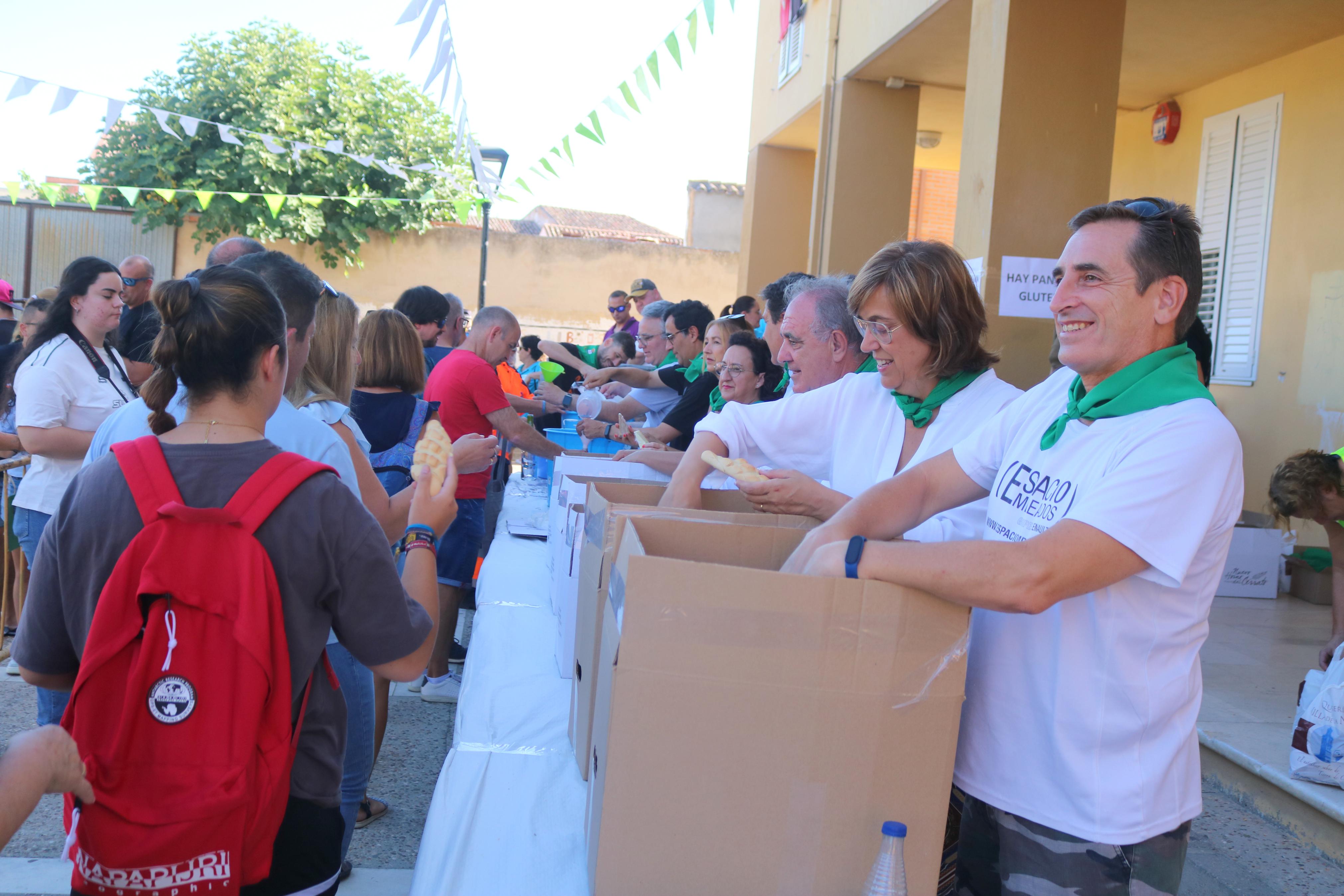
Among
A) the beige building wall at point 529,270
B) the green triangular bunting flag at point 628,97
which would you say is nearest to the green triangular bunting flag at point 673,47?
→ the green triangular bunting flag at point 628,97

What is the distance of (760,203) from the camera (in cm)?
1017

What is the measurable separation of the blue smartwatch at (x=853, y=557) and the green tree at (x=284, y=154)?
17492 millimetres

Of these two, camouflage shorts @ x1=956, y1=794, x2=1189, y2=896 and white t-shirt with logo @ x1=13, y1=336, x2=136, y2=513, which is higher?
white t-shirt with logo @ x1=13, y1=336, x2=136, y2=513

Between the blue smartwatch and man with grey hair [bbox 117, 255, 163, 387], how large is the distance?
382 centimetres

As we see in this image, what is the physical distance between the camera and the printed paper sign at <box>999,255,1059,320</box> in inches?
184

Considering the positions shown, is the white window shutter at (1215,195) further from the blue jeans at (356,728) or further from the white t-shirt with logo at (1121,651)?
the blue jeans at (356,728)

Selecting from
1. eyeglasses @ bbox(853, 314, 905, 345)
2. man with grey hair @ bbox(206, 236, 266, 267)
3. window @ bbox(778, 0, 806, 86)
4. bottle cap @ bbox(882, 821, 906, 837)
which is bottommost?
bottle cap @ bbox(882, 821, 906, 837)

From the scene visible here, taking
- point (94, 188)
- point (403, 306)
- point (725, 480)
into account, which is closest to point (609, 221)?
point (94, 188)

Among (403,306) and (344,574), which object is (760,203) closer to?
(403,306)

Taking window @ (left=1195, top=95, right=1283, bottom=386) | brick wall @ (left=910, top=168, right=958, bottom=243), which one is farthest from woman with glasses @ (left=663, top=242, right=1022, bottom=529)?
brick wall @ (left=910, top=168, right=958, bottom=243)

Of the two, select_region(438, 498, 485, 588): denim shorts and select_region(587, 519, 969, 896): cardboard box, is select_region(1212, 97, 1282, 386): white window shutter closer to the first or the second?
select_region(438, 498, 485, 588): denim shorts

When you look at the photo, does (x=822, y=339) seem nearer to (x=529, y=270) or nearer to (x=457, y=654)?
(x=457, y=654)

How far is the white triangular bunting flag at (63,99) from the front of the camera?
296 inches

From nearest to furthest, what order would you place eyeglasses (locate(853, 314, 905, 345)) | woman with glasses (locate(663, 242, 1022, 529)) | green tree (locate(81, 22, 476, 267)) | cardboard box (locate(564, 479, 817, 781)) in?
cardboard box (locate(564, 479, 817, 781)) < woman with glasses (locate(663, 242, 1022, 529)) < eyeglasses (locate(853, 314, 905, 345)) < green tree (locate(81, 22, 476, 267))
